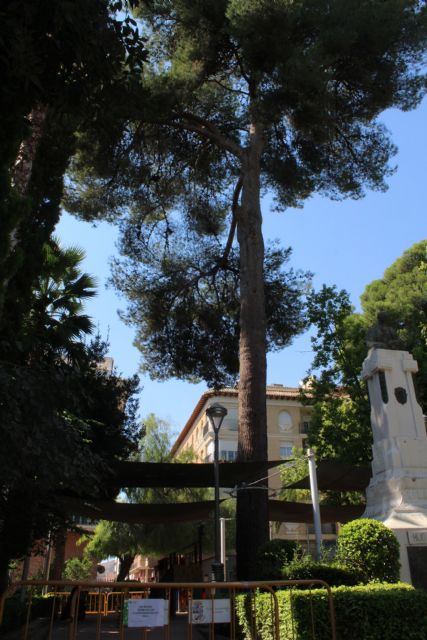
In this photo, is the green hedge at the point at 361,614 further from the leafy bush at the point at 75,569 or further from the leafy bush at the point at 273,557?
the leafy bush at the point at 75,569

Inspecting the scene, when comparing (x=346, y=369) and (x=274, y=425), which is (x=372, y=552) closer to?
(x=346, y=369)

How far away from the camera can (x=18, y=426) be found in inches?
221

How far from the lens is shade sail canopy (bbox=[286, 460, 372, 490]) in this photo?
1056cm

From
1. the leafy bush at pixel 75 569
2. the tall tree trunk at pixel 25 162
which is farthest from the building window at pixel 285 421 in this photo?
the tall tree trunk at pixel 25 162

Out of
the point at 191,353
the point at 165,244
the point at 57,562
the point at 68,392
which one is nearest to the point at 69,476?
the point at 68,392

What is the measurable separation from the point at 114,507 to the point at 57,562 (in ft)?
31.0

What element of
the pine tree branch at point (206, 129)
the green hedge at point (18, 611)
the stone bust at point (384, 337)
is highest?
the pine tree branch at point (206, 129)

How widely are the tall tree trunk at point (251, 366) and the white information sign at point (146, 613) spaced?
4.07 meters

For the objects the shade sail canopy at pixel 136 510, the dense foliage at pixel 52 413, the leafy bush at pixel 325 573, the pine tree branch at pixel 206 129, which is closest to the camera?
the dense foliage at pixel 52 413

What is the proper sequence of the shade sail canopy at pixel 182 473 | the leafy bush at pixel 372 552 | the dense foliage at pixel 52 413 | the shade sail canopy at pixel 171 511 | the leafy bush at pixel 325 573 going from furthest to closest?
the shade sail canopy at pixel 171 511, the shade sail canopy at pixel 182 473, the leafy bush at pixel 372 552, the leafy bush at pixel 325 573, the dense foliage at pixel 52 413

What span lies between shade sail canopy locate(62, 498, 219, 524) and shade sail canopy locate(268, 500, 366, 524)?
172 centimetres

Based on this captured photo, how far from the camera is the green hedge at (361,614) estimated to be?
518 centimetres

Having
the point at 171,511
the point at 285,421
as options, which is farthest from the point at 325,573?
the point at 285,421

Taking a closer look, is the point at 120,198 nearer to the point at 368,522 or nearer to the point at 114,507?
the point at 114,507
